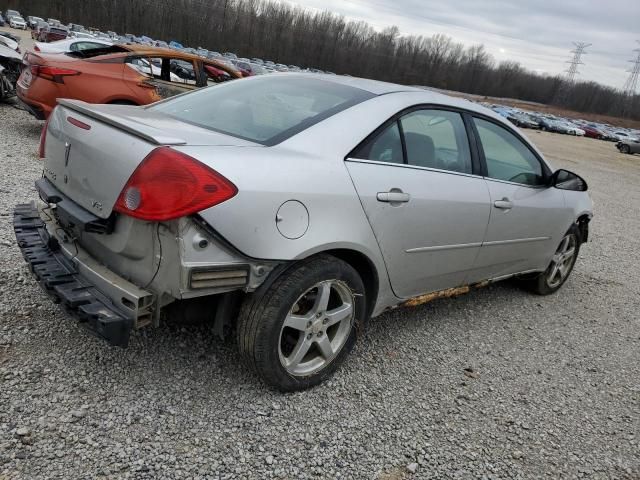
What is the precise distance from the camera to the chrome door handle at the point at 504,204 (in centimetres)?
348

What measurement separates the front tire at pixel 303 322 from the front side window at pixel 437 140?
869 mm

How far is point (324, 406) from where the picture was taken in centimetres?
263

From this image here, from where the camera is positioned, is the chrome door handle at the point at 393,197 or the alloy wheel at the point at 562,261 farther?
the alloy wheel at the point at 562,261

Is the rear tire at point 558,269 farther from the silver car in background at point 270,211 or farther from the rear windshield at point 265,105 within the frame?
the rear windshield at point 265,105

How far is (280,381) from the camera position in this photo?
255 cm

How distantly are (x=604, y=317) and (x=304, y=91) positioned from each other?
3.47m

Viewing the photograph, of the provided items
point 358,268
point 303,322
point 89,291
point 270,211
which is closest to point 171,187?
point 270,211

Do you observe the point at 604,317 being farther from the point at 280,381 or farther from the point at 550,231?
the point at 280,381

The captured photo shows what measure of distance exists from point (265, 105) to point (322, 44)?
329ft

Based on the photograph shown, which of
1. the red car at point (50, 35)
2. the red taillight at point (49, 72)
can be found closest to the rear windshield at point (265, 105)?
the red taillight at point (49, 72)

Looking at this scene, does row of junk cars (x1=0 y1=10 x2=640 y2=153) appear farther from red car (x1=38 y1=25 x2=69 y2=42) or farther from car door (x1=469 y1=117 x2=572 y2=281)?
red car (x1=38 y1=25 x2=69 y2=42)

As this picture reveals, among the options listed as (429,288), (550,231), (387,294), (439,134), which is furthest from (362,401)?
(550,231)

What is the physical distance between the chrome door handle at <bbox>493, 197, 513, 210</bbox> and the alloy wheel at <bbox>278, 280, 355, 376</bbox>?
1.39 m

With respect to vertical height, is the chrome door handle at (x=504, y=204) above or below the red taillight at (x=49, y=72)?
above
